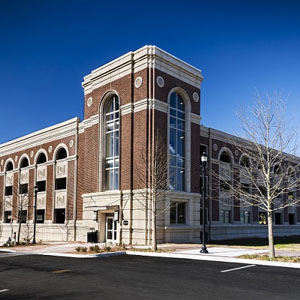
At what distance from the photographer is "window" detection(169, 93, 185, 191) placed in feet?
97.3

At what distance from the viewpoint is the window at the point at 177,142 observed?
29.7 m

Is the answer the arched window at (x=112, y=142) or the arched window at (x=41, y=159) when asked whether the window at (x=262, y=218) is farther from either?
the arched window at (x=41, y=159)

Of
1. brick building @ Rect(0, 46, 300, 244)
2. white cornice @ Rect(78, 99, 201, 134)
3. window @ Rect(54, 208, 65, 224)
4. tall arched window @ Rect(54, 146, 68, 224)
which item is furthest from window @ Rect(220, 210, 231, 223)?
→ window @ Rect(54, 208, 65, 224)

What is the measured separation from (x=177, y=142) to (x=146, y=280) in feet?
63.5

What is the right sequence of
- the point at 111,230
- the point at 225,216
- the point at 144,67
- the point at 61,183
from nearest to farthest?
1. the point at 144,67
2. the point at 111,230
3. the point at 61,183
4. the point at 225,216

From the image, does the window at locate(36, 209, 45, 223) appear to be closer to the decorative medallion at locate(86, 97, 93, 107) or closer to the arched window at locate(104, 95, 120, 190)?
the arched window at locate(104, 95, 120, 190)

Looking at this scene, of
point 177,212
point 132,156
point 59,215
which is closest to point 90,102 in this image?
point 132,156

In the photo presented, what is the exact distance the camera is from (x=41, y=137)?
42.7m

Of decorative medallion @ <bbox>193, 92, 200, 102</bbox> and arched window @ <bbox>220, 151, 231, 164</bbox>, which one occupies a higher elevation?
decorative medallion @ <bbox>193, 92, 200, 102</bbox>

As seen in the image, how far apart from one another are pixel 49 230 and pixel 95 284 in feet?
93.2

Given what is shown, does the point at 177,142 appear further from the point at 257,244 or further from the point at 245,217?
the point at 245,217

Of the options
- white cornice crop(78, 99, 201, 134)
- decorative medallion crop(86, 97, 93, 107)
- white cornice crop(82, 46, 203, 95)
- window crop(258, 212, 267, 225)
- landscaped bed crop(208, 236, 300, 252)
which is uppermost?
white cornice crop(82, 46, 203, 95)

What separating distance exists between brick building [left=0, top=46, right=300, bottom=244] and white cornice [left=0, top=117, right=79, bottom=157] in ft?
0.67

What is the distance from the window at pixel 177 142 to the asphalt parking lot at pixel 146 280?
13439 millimetres
